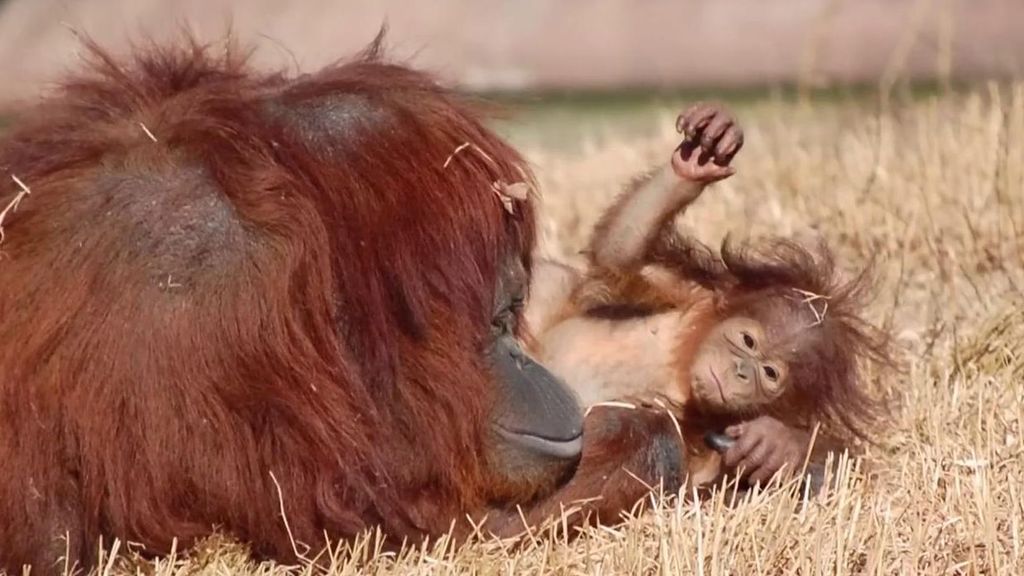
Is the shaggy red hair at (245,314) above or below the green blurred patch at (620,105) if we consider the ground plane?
above

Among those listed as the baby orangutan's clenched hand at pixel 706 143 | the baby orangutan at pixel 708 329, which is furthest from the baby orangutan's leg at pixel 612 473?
the baby orangutan's clenched hand at pixel 706 143

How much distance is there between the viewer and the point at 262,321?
319cm

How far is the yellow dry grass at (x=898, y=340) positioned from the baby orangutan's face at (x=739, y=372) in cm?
23

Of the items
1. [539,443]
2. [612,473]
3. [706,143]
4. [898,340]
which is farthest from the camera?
[898,340]

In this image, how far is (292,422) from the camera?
3.27 metres

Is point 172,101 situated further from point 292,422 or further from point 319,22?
point 319,22

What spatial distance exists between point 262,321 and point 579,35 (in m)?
7.79

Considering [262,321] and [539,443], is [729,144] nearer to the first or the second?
[539,443]

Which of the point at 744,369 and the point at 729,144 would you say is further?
the point at 744,369

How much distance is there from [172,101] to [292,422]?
70 cm

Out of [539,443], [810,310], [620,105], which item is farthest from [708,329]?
[620,105]

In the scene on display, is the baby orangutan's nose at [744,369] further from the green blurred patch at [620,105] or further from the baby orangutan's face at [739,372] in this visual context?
the green blurred patch at [620,105]

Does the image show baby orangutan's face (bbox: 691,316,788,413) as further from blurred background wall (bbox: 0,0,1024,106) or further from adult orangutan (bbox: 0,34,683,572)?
blurred background wall (bbox: 0,0,1024,106)

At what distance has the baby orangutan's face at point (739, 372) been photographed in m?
3.86
